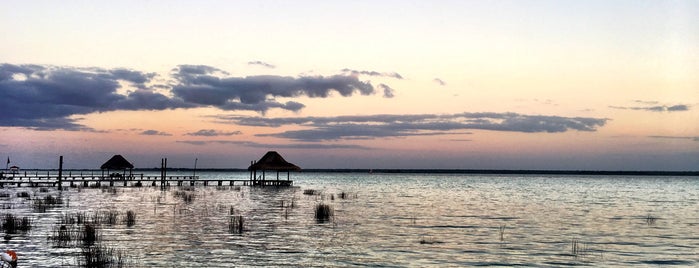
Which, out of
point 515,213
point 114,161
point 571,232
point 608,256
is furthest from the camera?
point 114,161

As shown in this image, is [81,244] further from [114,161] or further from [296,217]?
[114,161]

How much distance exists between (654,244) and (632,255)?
3767 mm

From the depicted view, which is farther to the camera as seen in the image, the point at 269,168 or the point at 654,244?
the point at 269,168

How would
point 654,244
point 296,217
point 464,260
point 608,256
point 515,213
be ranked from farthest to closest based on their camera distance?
point 515,213 < point 296,217 < point 654,244 < point 608,256 < point 464,260

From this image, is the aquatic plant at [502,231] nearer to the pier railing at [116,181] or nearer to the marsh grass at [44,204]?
the marsh grass at [44,204]

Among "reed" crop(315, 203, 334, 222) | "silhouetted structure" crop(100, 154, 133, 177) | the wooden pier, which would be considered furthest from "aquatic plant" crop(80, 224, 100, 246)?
"silhouetted structure" crop(100, 154, 133, 177)

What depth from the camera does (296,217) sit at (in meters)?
34.3

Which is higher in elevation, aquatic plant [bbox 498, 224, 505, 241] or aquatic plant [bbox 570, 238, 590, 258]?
aquatic plant [bbox 498, 224, 505, 241]

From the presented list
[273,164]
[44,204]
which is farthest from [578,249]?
[273,164]

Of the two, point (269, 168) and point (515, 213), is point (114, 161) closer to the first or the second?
point (269, 168)

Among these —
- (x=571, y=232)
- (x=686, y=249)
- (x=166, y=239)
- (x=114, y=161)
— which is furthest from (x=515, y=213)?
(x=114, y=161)

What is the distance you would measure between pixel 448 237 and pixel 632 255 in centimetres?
687

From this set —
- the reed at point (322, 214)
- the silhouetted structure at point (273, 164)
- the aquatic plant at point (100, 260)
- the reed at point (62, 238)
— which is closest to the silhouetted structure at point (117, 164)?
the silhouetted structure at point (273, 164)

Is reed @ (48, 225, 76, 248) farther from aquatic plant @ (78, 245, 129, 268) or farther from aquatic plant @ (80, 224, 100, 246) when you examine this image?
aquatic plant @ (78, 245, 129, 268)
